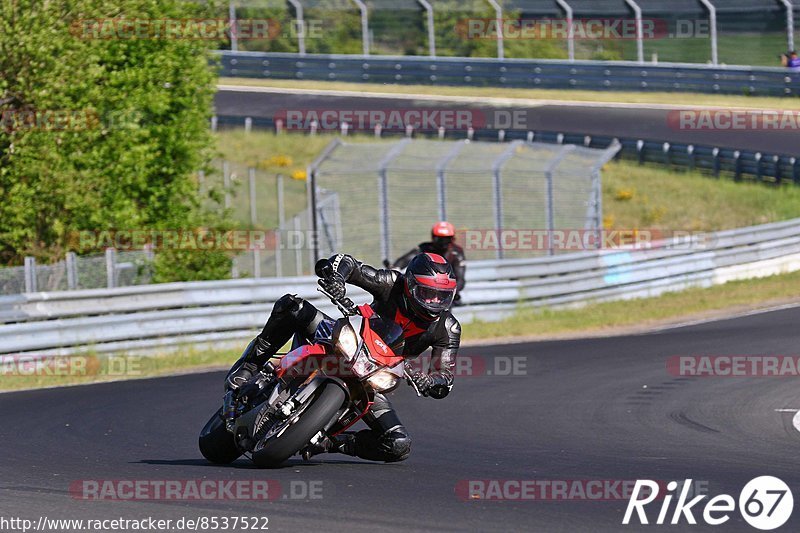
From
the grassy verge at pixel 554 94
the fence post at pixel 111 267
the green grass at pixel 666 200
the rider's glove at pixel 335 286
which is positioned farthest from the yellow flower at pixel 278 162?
the rider's glove at pixel 335 286

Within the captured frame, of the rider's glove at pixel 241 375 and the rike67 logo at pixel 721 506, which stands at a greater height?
the rider's glove at pixel 241 375

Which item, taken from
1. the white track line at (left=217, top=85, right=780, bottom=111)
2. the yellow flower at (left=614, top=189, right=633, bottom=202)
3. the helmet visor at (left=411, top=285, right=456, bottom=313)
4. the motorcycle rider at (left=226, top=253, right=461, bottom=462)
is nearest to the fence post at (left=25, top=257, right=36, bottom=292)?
the motorcycle rider at (left=226, top=253, right=461, bottom=462)

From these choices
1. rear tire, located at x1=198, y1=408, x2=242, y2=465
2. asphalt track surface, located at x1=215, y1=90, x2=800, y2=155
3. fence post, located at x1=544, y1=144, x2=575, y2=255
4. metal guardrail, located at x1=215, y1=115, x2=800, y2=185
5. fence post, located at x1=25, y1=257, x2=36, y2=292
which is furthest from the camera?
asphalt track surface, located at x1=215, y1=90, x2=800, y2=155

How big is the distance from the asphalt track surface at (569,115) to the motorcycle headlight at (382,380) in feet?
81.9

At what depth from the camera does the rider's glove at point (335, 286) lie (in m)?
7.20

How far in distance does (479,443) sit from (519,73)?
27.7 meters

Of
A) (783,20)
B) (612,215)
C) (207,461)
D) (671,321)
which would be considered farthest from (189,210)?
(783,20)

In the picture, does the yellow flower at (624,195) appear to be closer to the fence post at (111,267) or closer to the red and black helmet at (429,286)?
the fence post at (111,267)

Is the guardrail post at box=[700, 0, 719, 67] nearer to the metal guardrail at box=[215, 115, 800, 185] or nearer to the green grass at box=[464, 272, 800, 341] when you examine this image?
the metal guardrail at box=[215, 115, 800, 185]

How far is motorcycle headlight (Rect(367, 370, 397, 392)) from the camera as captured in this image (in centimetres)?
717

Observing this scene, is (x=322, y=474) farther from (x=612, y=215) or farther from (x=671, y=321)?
(x=612, y=215)

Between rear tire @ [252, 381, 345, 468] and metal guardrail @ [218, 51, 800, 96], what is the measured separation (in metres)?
26.9

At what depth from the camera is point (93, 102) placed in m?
19.1

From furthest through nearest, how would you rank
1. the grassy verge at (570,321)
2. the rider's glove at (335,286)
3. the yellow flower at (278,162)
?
1. the yellow flower at (278,162)
2. the grassy verge at (570,321)
3. the rider's glove at (335,286)
